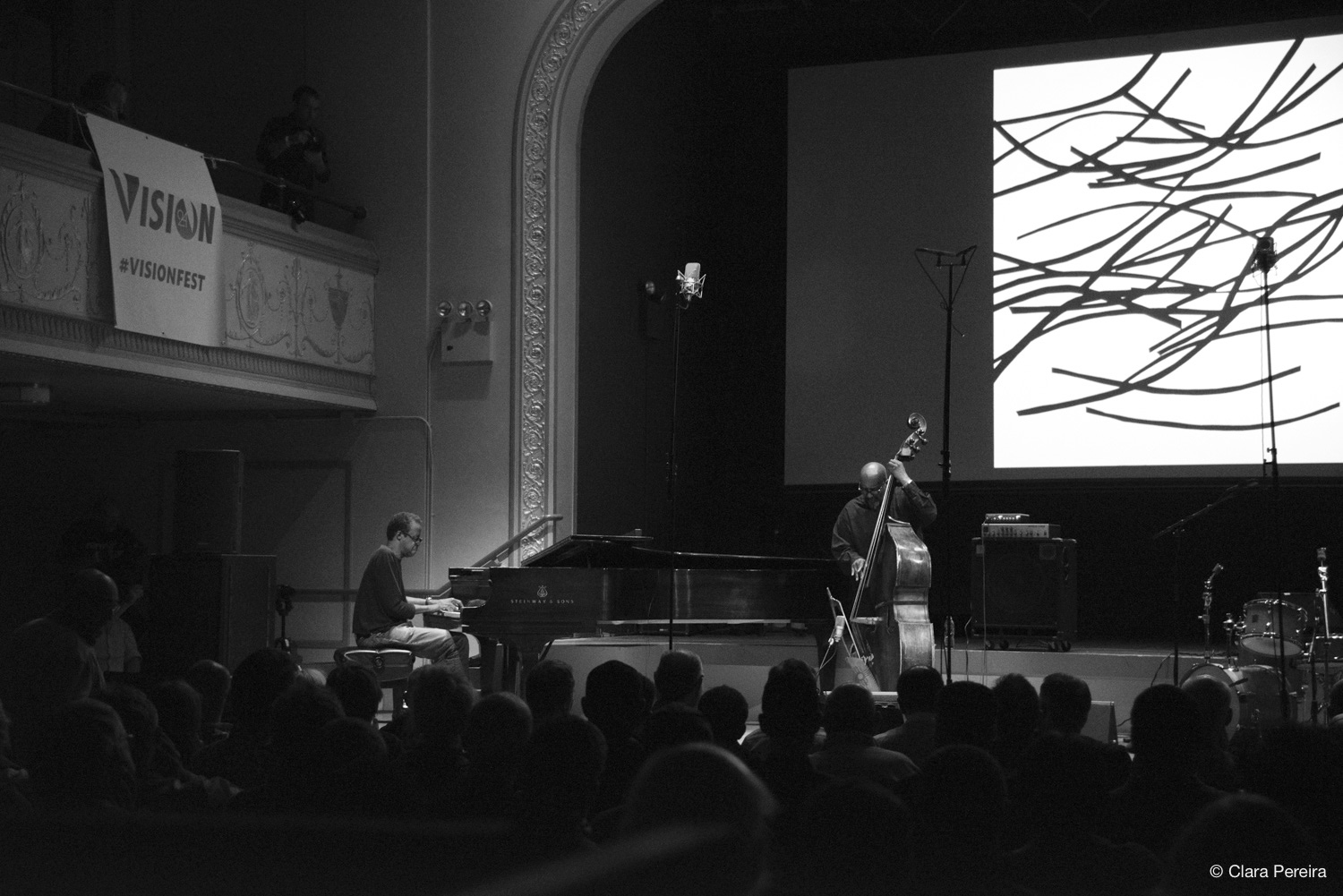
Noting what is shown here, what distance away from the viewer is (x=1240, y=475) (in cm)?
990

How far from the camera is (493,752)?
2873mm

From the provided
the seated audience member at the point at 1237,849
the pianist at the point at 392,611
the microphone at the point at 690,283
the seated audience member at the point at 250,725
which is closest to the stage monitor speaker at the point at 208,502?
the pianist at the point at 392,611

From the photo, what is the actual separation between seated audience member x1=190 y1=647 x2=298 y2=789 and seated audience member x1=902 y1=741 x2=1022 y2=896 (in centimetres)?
168

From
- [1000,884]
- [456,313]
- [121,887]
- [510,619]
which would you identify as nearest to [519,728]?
[1000,884]

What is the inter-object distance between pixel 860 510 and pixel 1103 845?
657 centimetres

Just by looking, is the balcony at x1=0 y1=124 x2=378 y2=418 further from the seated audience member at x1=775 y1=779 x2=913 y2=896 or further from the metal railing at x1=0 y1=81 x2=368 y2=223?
the seated audience member at x1=775 y1=779 x2=913 y2=896

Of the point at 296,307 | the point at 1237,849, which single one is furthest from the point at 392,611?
the point at 1237,849

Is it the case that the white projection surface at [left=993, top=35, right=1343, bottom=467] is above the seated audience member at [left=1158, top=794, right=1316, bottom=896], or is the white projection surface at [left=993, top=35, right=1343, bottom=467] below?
above

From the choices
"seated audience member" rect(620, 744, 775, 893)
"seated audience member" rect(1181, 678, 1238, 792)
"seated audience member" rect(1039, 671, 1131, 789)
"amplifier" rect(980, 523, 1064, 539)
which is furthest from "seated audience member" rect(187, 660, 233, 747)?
"amplifier" rect(980, 523, 1064, 539)

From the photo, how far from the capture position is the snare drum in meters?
7.79

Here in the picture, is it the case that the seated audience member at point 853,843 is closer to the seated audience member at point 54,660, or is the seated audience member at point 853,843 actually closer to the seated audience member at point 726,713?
the seated audience member at point 726,713

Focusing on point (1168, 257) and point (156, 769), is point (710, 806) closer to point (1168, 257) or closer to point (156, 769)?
point (156, 769)

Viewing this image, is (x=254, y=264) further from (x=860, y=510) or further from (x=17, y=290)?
(x=860, y=510)

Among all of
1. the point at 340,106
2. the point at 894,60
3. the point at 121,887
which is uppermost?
the point at 894,60
